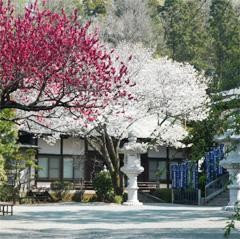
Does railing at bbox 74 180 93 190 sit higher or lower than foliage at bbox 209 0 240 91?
lower

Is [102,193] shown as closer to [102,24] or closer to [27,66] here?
[27,66]

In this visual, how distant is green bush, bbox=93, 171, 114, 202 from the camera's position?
28953 millimetres

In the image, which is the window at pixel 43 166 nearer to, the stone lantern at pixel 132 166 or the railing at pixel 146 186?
the railing at pixel 146 186

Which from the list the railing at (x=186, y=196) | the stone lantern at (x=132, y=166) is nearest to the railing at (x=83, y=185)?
the railing at (x=186, y=196)

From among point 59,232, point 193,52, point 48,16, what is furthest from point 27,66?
point 193,52

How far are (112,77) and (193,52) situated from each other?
43.3m

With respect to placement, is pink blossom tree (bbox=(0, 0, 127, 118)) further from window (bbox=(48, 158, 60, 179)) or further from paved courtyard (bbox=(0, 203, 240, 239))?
window (bbox=(48, 158, 60, 179))

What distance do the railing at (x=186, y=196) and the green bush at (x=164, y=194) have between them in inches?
32.8

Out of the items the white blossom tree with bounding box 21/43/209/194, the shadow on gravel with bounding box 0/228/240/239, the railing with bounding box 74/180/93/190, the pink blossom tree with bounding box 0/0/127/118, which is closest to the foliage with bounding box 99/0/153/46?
the white blossom tree with bounding box 21/43/209/194

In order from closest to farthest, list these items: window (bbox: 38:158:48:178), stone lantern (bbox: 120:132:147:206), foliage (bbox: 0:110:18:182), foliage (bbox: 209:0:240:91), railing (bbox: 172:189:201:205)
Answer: foliage (bbox: 0:110:18:182) → stone lantern (bbox: 120:132:147:206) → railing (bbox: 172:189:201:205) → window (bbox: 38:158:48:178) → foliage (bbox: 209:0:240:91)

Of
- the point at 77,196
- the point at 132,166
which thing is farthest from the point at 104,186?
the point at 132,166

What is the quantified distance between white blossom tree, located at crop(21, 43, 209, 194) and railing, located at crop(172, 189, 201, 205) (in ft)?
10.2

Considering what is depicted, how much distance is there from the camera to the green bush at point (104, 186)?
29.0 meters

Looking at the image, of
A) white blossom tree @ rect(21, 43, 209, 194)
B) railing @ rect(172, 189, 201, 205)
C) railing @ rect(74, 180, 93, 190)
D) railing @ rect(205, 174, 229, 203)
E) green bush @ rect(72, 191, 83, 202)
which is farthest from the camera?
railing @ rect(74, 180, 93, 190)
